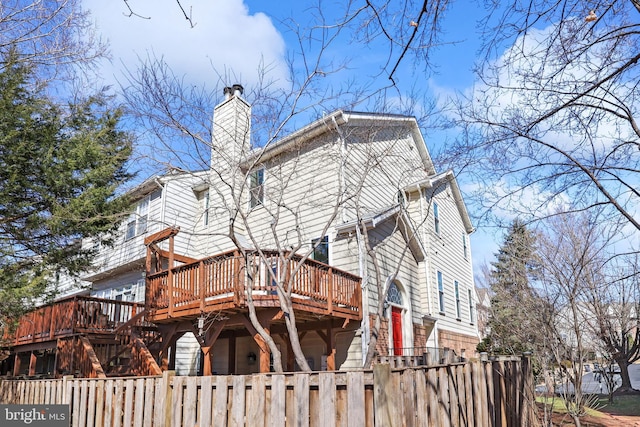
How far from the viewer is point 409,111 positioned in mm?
11891

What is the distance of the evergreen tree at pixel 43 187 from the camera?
8883 mm

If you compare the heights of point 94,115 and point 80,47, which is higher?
point 80,47

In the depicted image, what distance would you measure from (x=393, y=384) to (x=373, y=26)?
110 inches

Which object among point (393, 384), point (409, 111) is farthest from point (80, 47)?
point (393, 384)

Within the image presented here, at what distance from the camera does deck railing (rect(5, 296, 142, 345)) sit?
1390 cm

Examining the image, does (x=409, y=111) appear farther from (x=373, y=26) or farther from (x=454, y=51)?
(x=373, y=26)

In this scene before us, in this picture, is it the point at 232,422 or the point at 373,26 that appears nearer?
the point at 373,26

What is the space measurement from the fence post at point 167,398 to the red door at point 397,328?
1021cm

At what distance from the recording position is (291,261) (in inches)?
440

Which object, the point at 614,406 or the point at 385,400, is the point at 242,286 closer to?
the point at 385,400

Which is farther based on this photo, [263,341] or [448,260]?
[448,260]

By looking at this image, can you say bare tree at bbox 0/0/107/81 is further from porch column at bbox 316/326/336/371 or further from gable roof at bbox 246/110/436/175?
porch column at bbox 316/326/336/371

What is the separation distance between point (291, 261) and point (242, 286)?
1.33 m

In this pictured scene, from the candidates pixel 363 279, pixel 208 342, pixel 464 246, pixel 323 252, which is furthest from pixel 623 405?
pixel 464 246
